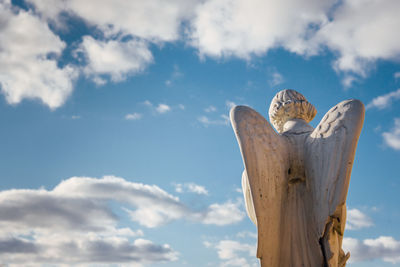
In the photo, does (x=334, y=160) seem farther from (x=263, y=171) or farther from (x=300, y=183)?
(x=263, y=171)

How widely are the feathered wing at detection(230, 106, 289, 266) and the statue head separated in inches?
→ 37.0

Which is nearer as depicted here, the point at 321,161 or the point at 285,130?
the point at 321,161

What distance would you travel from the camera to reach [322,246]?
5.71 m

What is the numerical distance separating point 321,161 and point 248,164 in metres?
0.96

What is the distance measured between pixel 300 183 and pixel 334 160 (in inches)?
27.1

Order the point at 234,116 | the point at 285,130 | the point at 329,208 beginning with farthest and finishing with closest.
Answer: the point at 285,130
the point at 234,116
the point at 329,208

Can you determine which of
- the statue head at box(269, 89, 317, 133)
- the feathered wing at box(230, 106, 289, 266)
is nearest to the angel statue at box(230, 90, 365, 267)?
the feathered wing at box(230, 106, 289, 266)

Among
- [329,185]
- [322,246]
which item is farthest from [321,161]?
[322,246]

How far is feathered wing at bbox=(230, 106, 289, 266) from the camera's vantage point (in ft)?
19.0

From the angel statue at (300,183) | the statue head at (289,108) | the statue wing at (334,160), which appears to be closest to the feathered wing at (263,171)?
the angel statue at (300,183)

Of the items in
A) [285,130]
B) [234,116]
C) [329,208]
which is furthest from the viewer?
[285,130]

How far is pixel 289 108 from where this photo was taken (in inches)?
271

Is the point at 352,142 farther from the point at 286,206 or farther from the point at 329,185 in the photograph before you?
the point at 286,206

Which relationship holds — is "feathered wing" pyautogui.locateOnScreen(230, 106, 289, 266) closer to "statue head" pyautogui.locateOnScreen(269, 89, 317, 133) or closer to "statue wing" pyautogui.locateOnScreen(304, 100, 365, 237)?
"statue wing" pyautogui.locateOnScreen(304, 100, 365, 237)
